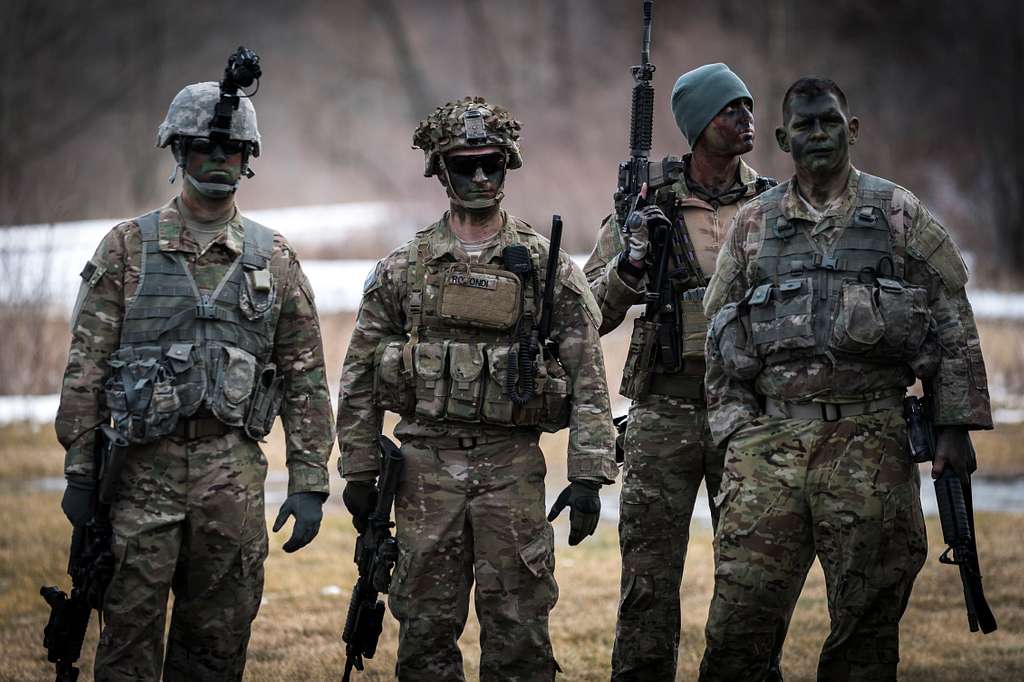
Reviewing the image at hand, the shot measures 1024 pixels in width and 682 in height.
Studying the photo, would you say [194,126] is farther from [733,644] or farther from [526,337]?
[733,644]

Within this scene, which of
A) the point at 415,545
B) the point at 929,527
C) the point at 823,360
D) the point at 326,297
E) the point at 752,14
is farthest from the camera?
the point at 752,14

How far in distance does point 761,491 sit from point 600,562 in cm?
486

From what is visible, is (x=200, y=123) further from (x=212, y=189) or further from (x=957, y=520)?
(x=957, y=520)

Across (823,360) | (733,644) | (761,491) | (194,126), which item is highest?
(194,126)

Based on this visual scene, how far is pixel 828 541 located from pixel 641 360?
1281 mm

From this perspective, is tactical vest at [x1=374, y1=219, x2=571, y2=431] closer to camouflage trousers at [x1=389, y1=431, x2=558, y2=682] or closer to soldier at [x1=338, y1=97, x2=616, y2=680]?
soldier at [x1=338, y1=97, x2=616, y2=680]

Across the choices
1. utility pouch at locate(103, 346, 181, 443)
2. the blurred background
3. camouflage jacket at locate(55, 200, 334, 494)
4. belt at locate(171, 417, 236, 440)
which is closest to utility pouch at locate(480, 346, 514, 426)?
camouflage jacket at locate(55, 200, 334, 494)

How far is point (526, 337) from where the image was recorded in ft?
16.5

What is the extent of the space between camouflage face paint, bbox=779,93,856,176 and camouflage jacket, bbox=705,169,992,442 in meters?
0.13

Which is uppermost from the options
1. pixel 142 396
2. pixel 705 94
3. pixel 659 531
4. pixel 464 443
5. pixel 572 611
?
pixel 705 94

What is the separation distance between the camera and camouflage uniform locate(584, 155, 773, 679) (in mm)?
5637

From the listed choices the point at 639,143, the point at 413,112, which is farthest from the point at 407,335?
the point at 413,112

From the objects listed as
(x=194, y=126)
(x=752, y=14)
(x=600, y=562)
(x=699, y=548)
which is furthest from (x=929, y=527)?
(x=752, y=14)

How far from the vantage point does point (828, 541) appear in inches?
185
